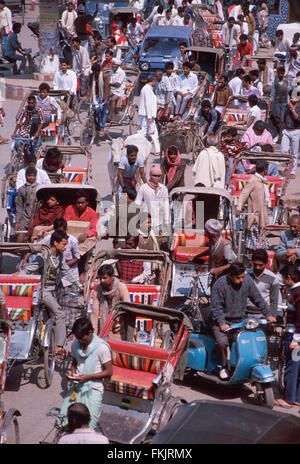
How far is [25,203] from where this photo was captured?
11516 millimetres

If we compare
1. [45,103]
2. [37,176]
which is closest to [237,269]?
[37,176]

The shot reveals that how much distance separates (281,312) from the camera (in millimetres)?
9625

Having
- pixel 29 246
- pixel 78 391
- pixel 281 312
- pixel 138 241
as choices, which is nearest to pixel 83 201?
pixel 138 241

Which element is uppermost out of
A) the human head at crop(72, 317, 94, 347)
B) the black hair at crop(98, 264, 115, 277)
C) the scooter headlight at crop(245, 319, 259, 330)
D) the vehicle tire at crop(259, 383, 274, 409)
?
the black hair at crop(98, 264, 115, 277)

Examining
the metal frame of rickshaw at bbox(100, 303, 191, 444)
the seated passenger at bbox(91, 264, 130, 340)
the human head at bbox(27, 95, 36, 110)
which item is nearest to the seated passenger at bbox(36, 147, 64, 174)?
the human head at bbox(27, 95, 36, 110)

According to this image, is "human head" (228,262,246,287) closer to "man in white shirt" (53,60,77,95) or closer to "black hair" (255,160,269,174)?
"black hair" (255,160,269,174)

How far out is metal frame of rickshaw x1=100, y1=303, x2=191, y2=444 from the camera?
24.3 ft

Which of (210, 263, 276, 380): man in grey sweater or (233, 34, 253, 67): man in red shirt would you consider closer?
(210, 263, 276, 380): man in grey sweater

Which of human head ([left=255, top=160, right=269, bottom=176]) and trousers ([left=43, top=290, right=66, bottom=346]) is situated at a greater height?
human head ([left=255, top=160, right=269, bottom=176])

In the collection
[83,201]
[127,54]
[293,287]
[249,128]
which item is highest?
[127,54]

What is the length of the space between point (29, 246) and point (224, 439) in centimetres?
445

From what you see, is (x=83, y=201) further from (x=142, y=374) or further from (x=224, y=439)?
(x=224, y=439)

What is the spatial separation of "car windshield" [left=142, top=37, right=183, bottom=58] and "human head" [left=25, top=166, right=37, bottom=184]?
12.6 m

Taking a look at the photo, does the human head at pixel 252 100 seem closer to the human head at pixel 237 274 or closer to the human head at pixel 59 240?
the human head at pixel 59 240
